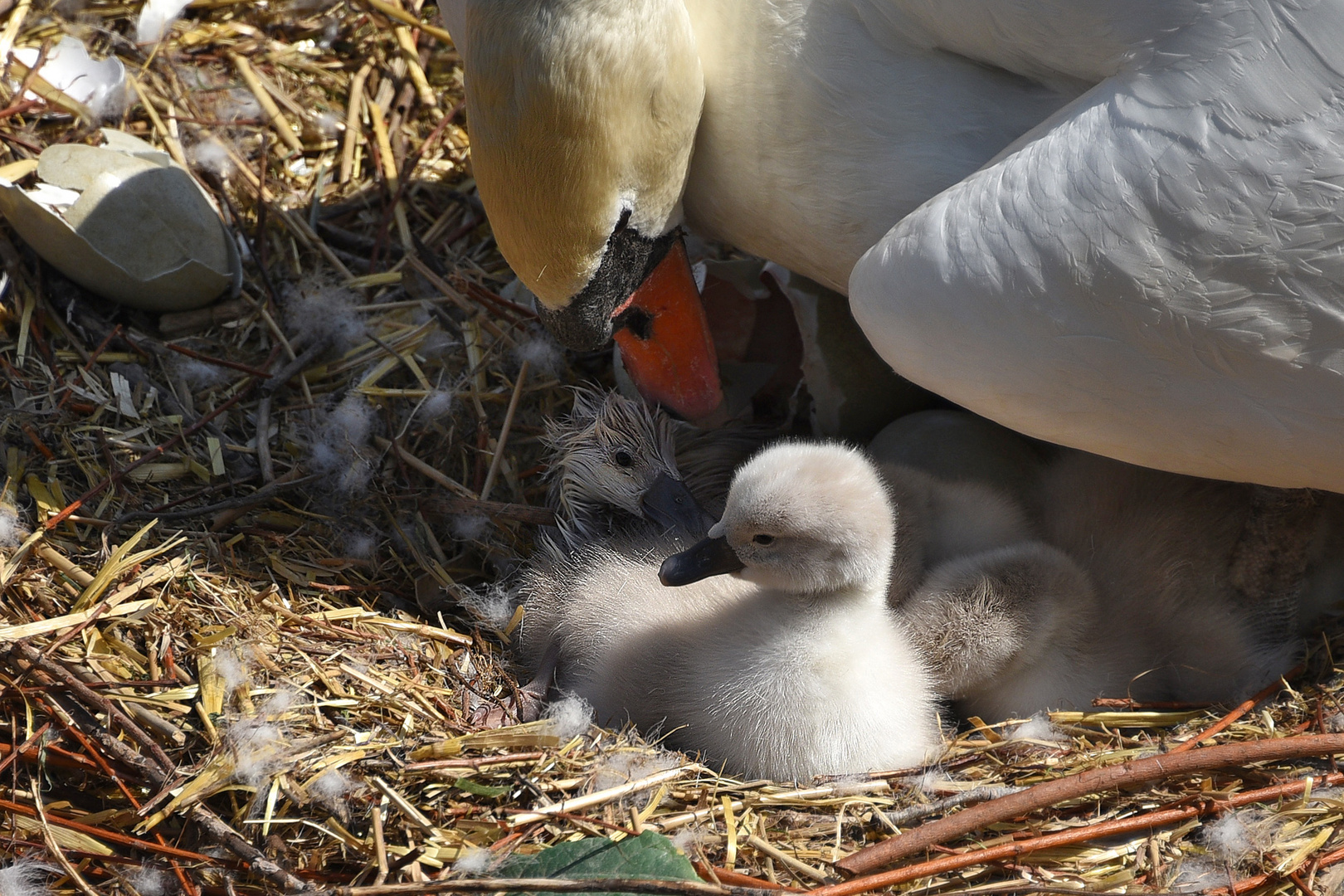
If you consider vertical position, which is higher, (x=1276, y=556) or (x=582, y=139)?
(x=582, y=139)

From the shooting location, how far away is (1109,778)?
1.62 metres

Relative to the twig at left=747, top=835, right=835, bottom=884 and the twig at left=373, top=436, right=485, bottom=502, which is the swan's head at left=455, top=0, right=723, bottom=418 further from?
the twig at left=747, top=835, right=835, bottom=884

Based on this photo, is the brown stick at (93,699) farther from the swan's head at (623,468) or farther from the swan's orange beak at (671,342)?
the swan's orange beak at (671,342)

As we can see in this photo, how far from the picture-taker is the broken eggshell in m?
2.40

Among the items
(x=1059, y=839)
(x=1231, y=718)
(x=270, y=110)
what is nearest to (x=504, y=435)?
(x=270, y=110)

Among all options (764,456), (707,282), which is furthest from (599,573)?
(707,282)

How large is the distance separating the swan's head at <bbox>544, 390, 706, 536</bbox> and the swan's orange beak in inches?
2.5

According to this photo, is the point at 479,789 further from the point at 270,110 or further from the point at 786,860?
the point at 270,110

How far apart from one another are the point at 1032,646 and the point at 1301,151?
904mm

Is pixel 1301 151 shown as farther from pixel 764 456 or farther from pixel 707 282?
pixel 707 282

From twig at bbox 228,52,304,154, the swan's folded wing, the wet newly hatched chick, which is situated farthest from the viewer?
twig at bbox 228,52,304,154

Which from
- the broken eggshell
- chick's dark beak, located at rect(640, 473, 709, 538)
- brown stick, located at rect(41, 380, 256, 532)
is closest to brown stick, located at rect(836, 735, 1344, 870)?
chick's dark beak, located at rect(640, 473, 709, 538)

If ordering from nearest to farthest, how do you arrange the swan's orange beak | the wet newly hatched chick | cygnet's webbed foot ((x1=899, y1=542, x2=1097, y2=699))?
cygnet's webbed foot ((x1=899, y1=542, x2=1097, y2=699))
the swan's orange beak
the wet newly hatched chick

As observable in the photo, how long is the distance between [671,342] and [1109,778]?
1127 mm
